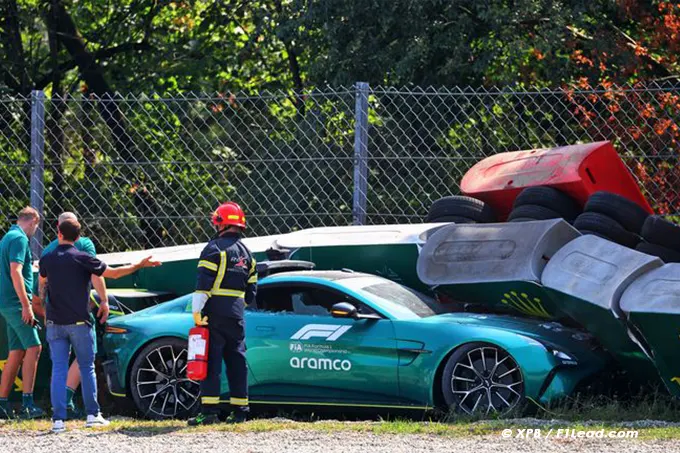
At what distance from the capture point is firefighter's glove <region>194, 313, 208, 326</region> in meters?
9.89

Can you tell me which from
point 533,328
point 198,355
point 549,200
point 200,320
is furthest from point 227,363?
point 549,200

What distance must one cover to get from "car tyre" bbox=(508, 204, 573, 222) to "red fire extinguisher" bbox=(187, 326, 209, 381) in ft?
11.4

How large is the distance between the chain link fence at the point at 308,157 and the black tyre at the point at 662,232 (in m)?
1.67

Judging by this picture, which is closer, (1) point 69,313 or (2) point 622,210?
(1) point 69,313

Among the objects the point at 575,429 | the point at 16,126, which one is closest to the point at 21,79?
the point at 16,126

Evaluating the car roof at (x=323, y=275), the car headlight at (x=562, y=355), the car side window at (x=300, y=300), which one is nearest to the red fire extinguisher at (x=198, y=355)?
the car side window at (x=300, y=300)

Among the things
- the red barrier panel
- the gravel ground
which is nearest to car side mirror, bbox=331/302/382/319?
the gravel ground

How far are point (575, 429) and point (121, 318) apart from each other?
13.9ft

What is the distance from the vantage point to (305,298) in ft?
35.4

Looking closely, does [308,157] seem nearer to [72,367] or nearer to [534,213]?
[534,213]

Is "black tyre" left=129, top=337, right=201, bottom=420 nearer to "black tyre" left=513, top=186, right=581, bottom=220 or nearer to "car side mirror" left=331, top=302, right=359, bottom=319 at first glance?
"car side mirror" left=331, top=302, right=359, bottom=319

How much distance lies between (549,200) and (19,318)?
4972 millimetres

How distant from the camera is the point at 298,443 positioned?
28.9 ft

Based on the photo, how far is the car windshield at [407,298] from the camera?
424 inches
